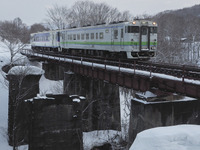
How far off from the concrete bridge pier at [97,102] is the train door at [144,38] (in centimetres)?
594

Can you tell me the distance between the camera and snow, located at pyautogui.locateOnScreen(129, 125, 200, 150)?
4961mm

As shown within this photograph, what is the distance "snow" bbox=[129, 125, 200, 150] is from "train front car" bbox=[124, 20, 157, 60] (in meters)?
14.2

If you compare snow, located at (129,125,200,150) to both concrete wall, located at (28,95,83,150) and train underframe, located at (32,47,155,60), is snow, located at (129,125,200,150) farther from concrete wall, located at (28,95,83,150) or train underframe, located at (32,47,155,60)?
train underframe, located at (32,47,155,60)

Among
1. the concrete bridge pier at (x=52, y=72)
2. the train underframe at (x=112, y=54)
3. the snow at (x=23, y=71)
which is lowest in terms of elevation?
the concrete bridge pier at (x=52, y=72)

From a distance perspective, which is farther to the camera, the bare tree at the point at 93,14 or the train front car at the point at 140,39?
the bare tree at the point at 93,14

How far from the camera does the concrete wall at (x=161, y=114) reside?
13.2 meters

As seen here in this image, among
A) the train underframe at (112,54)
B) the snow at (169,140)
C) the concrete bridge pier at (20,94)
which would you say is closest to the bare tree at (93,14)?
the train underframe at (112,54)

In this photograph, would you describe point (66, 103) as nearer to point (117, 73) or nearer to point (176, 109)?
point (117, 73)

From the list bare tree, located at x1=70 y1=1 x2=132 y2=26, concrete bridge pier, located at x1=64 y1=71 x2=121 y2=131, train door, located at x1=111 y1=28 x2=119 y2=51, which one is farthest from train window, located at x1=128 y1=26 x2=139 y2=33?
bare tree, located at x1=70 y1=1 x2=132 y2=26

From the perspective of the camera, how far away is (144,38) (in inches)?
769

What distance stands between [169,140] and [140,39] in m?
14.9

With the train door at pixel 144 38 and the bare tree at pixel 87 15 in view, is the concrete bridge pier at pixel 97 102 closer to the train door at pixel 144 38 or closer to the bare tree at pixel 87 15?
the train door at pixel 144 38

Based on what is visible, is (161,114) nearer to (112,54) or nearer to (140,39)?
(140,39)

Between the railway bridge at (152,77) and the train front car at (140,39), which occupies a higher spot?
the train front car at (140,39)
